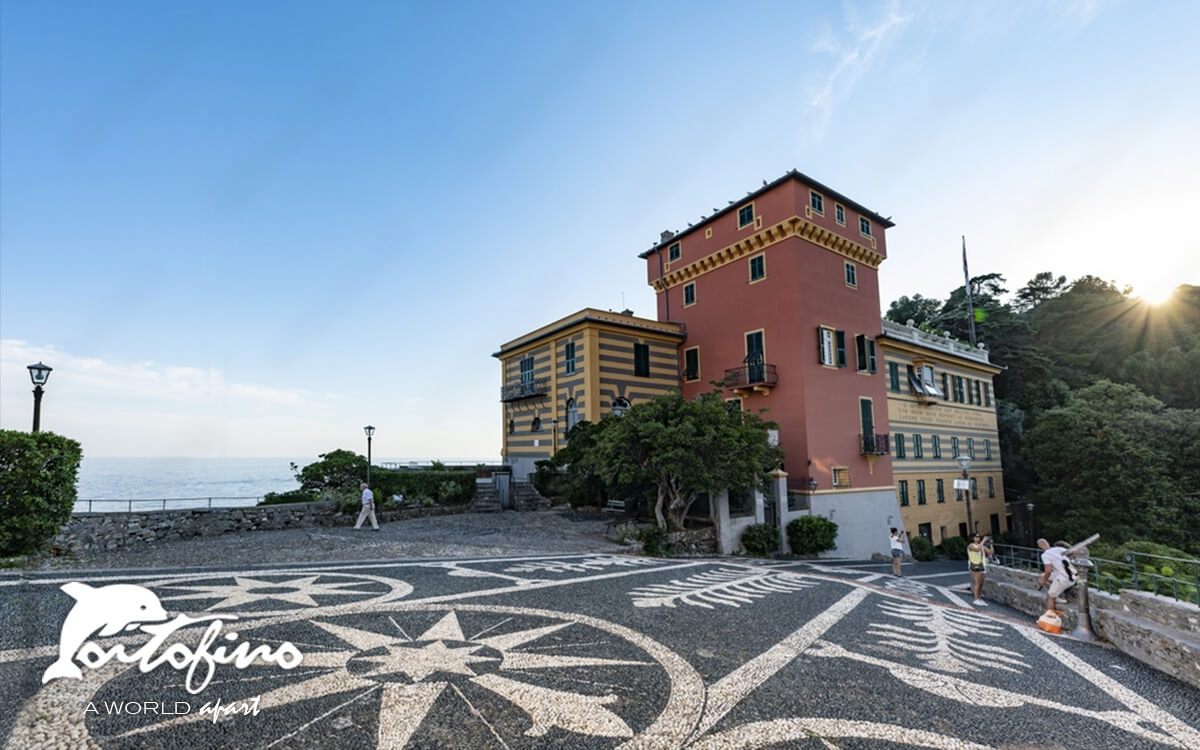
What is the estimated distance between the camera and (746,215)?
25969 millimetres

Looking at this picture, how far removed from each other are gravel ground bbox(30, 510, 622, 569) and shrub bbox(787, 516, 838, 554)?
24.0ft

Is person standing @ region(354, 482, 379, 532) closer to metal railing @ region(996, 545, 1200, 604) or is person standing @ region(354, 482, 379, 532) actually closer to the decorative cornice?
metal railing @ region(996, 545, 1200, 604)

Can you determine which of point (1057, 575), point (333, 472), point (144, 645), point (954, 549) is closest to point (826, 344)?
point (954, 549)

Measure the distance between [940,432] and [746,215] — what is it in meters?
17.5

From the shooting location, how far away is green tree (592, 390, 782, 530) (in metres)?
17.0

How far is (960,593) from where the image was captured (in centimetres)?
1433

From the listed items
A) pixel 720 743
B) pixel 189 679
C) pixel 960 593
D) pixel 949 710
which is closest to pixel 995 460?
pixel 960 593

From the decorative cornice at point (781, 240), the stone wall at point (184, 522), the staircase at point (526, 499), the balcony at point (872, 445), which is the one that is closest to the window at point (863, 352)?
the balcony at point (872, 445)

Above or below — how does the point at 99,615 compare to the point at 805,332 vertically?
below

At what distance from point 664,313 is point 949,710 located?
26.2m

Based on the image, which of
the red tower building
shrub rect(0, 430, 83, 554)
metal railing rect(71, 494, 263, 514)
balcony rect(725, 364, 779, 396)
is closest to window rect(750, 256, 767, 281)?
the red tower building

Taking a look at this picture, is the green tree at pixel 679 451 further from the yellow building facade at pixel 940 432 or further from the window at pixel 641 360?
the yellow building facade at pixel 940 432

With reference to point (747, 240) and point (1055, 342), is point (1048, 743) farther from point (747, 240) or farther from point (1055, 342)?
point (1055, 342)

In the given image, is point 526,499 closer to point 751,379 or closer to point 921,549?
point 751,379
